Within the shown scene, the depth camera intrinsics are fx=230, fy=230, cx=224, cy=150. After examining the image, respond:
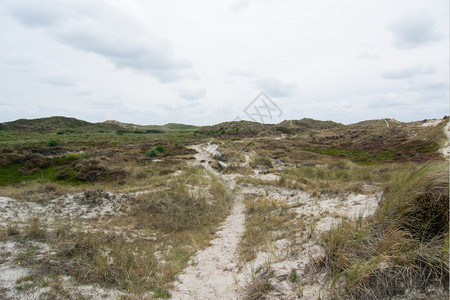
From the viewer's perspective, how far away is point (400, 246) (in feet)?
13.2

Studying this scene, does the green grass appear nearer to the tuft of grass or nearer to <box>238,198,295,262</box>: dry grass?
<box>238,198,295,262</box>: dry grass

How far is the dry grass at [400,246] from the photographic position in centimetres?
351

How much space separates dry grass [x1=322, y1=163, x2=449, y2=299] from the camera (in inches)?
138

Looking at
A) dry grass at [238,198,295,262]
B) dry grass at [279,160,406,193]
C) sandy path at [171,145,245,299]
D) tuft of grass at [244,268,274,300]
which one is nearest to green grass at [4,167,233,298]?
sandy path at [171,145,245,299]

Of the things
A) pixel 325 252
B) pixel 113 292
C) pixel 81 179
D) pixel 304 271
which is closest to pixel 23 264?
pixel 113 292

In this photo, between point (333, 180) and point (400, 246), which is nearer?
point (400, 246)

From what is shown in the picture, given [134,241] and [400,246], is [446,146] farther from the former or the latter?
[134,241]

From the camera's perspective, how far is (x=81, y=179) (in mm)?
15773

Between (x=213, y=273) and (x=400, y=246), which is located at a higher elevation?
(x=400, y=246)

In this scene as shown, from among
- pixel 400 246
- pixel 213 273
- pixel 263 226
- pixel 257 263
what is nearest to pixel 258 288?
pixel 257 263

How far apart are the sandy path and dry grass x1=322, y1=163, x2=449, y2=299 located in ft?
7.44

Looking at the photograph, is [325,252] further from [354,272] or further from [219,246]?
[219,246]

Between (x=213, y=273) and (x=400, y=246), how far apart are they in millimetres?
4098

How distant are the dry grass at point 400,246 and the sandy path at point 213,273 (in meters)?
2.27
